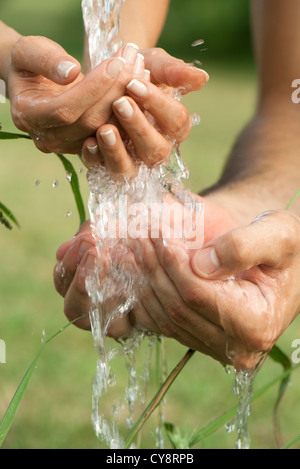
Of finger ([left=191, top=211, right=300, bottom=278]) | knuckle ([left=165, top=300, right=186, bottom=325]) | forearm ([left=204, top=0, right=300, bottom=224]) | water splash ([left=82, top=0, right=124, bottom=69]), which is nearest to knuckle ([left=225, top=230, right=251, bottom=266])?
finger ([left=191, top=211, right=300, bottom=278])

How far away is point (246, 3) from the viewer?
364 inches

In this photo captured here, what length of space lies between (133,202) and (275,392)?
4.20ft

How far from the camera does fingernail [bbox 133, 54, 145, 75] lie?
0.78m

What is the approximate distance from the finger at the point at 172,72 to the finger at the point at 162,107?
2 centimetres

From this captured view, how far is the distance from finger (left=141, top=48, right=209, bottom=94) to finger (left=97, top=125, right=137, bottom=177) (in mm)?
96

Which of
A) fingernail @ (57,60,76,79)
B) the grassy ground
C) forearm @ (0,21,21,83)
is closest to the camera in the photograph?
fingernail @ (57,60,76,79)

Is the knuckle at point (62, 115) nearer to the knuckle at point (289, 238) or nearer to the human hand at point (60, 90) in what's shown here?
the human hand at point (60, 90)

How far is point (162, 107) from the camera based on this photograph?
2.56ft

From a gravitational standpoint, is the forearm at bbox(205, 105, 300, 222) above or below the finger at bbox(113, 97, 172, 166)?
below

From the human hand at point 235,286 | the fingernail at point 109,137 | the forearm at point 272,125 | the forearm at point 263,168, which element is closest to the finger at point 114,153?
the fingernail at point 109,137

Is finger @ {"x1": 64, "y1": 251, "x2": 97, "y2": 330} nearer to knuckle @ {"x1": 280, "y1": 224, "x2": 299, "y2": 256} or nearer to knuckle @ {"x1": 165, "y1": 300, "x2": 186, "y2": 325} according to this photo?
knuckle @ {"x1": 165, "y1": 300, "x2": 186, "y2": 325}

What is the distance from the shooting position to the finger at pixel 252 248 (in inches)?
30.9

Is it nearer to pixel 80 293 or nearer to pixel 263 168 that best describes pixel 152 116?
pixel 80 293

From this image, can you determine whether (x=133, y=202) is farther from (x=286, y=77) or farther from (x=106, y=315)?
(x=286, y=77)
